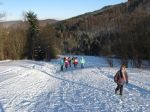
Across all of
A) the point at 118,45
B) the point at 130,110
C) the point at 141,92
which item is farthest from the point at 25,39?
the point at 130,110

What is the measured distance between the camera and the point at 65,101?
61.3 feet

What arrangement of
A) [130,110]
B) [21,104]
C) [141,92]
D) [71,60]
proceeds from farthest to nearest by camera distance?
[71,60] → [141,92] → [21,104] → [130,110]

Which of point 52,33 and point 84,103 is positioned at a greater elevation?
point 52,33

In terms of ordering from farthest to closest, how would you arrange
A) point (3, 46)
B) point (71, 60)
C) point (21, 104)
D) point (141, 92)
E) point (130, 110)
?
1. point (3, 46)
2. point (71, 60)
3. point (141, 92)
4. point (21, 104)
5. point (130, 110)

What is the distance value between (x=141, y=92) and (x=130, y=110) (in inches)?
262

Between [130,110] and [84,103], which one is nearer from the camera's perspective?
[130,110]

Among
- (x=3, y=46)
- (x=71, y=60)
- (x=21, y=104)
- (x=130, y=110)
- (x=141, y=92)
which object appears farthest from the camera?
(x=3, y=46)

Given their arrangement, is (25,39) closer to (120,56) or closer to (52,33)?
(52,33)

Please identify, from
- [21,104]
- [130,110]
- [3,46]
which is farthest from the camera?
[3,46]

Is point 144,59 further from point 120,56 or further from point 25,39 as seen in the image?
point 25,39

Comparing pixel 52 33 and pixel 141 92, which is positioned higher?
pixel 52 33

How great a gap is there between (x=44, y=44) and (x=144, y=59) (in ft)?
111

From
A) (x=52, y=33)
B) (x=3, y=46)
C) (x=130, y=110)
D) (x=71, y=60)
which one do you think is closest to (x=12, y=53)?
(x=3, y=46)

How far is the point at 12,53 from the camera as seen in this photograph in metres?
80.8
